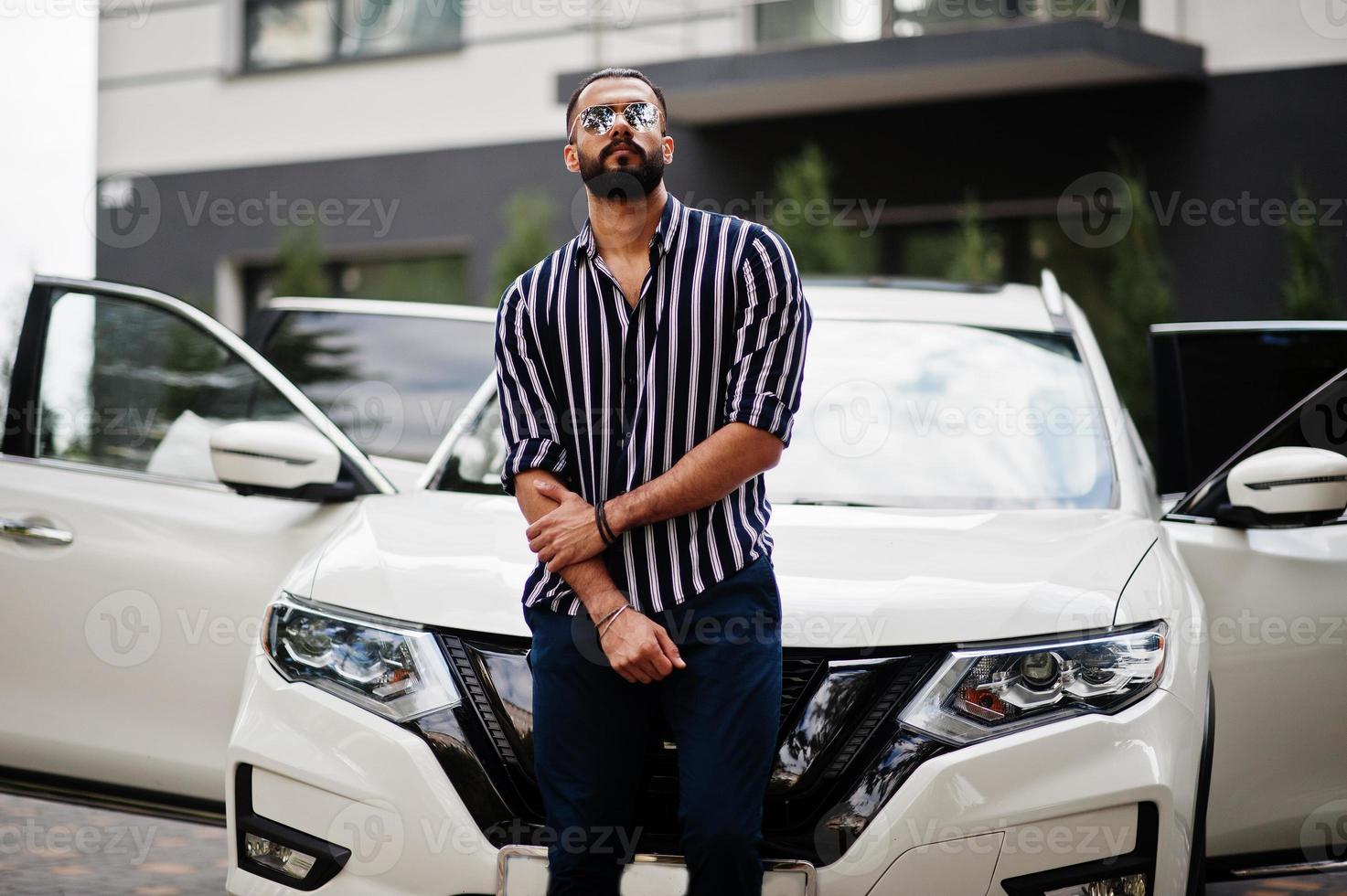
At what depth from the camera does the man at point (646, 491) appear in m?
2.54

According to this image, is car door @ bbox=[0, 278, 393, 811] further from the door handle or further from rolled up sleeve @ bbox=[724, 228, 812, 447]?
rolled up sleeve @ bbox=[724, 228, 812, 447]

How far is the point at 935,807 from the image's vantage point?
259 cm

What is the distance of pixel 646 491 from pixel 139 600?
180cm

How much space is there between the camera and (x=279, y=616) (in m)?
3.02

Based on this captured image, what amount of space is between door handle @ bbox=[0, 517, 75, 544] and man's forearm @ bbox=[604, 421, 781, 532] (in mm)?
Result: 1990

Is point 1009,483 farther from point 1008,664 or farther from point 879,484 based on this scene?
point 1008,664

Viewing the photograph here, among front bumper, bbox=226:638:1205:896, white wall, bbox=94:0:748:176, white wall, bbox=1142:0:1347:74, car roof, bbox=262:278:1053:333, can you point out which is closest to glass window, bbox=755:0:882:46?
white wall, bbox=94:0:748:176

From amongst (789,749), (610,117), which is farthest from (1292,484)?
(610,117)

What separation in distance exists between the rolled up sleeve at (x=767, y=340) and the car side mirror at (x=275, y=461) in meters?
1.41

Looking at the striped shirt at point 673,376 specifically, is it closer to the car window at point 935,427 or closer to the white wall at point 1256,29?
the car window at point 935,427

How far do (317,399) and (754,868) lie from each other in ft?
10.9

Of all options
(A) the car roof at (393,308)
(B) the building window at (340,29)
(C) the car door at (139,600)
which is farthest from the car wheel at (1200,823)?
(B) the building window at (340,29)

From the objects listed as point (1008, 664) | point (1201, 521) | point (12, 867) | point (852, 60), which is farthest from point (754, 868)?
point (852, 60)

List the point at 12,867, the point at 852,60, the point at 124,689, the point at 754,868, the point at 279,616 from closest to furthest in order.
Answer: the point at 754,868, the point at 279,616, the point at 124,689, the point at 12,867, the point at 852,60
